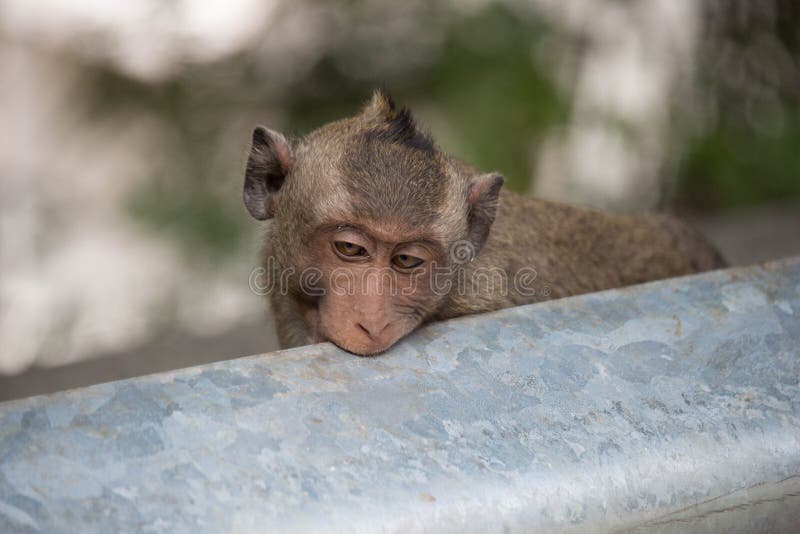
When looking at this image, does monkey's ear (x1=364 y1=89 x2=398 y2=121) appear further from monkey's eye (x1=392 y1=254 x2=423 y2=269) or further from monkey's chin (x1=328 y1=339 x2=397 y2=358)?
monkey's chin (x1=328 y1=339 x2=397 y2=358)

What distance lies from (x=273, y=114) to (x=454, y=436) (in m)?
5.06

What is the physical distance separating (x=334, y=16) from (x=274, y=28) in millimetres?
402

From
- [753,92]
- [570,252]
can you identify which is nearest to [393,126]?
[570,252]

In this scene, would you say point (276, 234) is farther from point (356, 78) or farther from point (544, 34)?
point (544, 34)

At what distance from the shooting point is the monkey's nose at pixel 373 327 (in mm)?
2387

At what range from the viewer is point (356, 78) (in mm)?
6465

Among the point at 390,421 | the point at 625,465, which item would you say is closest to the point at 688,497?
the point at 625,465

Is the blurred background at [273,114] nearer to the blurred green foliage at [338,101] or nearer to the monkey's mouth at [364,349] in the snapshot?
the blurred green foliage at [338,101]

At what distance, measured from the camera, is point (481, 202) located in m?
2.95

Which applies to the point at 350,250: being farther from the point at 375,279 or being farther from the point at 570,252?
A: the point at 570,252

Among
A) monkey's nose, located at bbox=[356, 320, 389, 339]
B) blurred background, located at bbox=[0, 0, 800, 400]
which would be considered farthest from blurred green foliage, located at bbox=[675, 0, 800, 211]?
monkey's nose, located at bbox=[356, 320, 389, 339]

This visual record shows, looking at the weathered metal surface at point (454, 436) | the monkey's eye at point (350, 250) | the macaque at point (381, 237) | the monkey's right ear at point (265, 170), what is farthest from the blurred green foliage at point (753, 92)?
the weathered metal surface at point (454, 436)

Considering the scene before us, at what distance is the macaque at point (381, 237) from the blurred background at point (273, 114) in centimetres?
262

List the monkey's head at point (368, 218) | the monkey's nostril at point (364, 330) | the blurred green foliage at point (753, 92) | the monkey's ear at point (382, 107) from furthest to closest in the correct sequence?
1. the blurred green foliage at point (753, 92)
2. the monkey's ear at point (382, 107)
3. the monkey's head at point (368, 218)
4. the monkey's nostril at point (364, 330)
